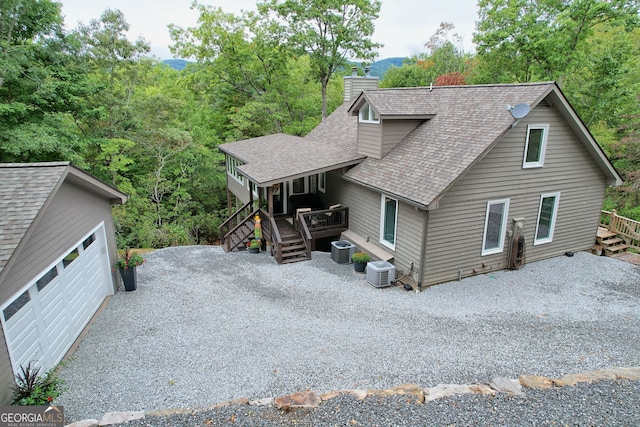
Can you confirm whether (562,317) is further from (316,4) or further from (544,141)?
(316,4)

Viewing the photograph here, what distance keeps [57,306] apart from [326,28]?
24.6 m

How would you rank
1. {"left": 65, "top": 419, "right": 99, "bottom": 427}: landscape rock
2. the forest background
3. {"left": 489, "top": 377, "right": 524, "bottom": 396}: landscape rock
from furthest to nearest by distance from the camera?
the forest background
{"left": 489, "top": 377, "right": 524, "bottom": 396}: landscape rock
{"left": 65, "top": 419, "right": 99, "bottom": 427}: landscape rock

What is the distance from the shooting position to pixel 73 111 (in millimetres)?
15422

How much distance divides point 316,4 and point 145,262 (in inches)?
809

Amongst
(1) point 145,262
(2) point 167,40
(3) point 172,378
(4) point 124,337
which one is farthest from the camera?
(2) point 167,40

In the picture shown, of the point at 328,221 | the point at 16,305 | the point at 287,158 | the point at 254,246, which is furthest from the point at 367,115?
the point at 16,305

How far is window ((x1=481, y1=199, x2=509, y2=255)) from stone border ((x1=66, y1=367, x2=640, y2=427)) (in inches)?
198

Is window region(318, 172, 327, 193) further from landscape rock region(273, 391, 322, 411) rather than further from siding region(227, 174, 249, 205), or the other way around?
landscape rock region(273, 391, 322, 411)

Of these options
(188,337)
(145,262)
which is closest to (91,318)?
(188,337)

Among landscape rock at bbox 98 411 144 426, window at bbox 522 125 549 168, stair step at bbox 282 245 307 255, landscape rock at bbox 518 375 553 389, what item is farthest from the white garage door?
window at bbox 522 125 549 168

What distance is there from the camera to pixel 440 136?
37.6 ft

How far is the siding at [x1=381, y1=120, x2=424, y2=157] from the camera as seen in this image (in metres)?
12.5

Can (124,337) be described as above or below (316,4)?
below

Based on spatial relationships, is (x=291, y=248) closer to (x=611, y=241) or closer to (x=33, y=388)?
(x=33, y=388)
